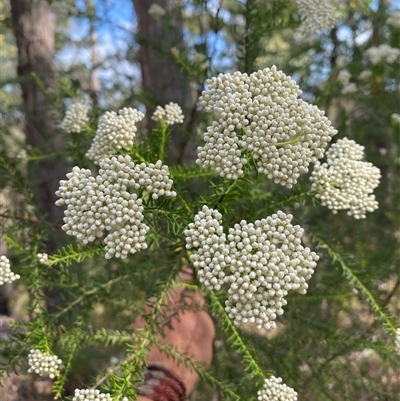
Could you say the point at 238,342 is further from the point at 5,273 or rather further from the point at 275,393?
the point at 5,273

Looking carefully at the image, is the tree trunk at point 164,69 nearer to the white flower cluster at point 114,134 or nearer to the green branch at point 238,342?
the white flower cluster at point 114,134

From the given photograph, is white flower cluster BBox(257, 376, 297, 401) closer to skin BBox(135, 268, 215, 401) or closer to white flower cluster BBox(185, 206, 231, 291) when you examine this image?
white flower cluster BBox(185, 206, 231, 291)

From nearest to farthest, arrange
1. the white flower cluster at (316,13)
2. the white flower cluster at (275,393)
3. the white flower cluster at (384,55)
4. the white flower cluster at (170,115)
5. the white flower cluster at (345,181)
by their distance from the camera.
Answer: the white flower cluster at (275,393) < the white flower cluster at (345,181) < the white flower cluster at (170,115) < the white flower cluster at (316,13) < the white flower cluster at (384,55)

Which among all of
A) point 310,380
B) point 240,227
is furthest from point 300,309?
point 240,227

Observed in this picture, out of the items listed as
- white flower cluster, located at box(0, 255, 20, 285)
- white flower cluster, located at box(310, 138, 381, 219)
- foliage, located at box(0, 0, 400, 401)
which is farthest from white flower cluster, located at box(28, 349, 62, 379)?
white flower cluster, located at box(310, 138, 381, 219)

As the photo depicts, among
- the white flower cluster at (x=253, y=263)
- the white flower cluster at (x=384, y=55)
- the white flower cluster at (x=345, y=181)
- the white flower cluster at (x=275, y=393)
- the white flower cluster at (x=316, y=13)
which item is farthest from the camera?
the white flower cluster at (x=384, y=55)

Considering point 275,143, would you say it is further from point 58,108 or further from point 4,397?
point 4,397

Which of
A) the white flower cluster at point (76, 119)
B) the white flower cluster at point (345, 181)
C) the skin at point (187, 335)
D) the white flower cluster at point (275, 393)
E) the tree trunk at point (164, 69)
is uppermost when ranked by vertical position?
the tree trunk at point (164, 69)

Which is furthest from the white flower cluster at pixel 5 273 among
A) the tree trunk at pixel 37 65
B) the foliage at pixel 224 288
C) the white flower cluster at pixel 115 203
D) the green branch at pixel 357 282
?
the tree trunk at pixel 37 65
